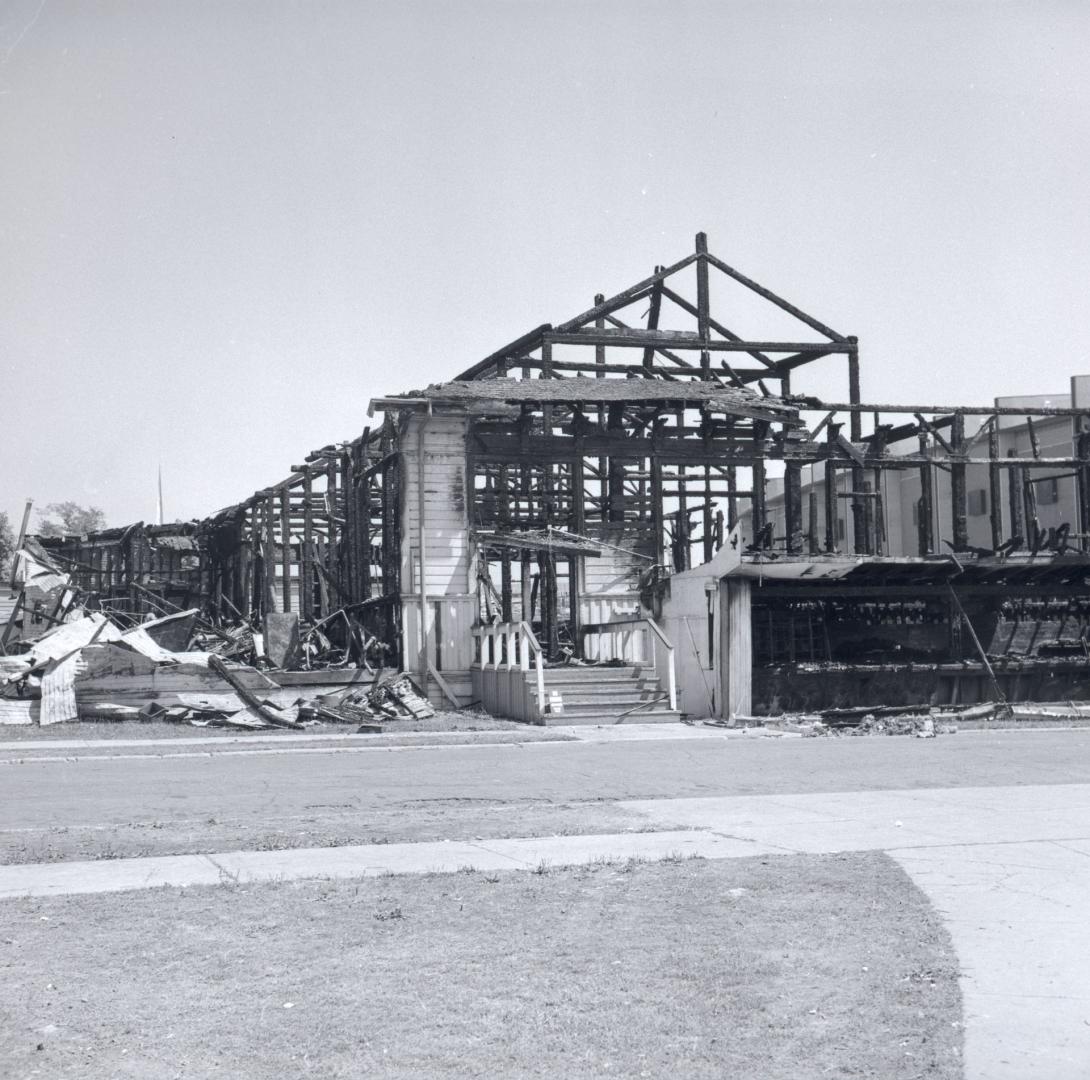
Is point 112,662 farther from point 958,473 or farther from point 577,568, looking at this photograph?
point 958,473

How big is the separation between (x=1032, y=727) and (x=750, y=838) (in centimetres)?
1516

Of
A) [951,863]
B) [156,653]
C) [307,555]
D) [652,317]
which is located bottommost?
[951,863]

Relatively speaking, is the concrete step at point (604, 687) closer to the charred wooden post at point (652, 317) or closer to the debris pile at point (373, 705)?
the debris pile at point (373, 705)

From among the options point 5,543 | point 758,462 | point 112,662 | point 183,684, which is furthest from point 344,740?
point 5,543

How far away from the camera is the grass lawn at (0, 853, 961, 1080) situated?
494 cm

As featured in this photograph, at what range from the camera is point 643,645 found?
2750 centimetres

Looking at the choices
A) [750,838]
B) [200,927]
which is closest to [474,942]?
[200,927]

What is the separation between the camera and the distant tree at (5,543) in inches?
2776

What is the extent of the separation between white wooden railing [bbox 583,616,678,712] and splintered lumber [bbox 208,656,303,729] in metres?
6.91

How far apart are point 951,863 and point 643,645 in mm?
18683

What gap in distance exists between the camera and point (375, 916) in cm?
711

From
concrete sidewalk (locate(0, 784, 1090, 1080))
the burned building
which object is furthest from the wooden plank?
concrete sidewalk (locate(0, 784, 1090, 1080))

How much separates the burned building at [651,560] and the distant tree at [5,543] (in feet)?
118

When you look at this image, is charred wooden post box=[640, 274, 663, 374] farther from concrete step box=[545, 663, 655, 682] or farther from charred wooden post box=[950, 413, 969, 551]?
concrete step box=[545, 663, 655, 682]
